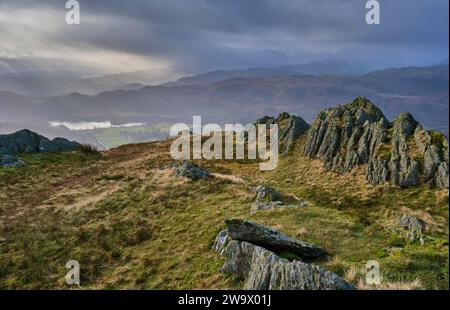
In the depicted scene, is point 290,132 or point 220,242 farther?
point 290,132

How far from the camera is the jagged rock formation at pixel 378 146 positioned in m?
43.5

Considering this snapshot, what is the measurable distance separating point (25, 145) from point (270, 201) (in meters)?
60.8

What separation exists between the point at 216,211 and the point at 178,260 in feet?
29.2

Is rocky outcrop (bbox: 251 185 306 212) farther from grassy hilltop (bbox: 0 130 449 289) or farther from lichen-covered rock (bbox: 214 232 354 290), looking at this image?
lichen-covered rock (bbox: 214 232 354 290)

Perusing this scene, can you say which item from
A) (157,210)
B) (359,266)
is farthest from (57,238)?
(359,266)

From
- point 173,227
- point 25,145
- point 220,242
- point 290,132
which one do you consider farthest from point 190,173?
point 25,145

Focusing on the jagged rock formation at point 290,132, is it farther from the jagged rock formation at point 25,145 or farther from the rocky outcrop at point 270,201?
the jagged rock formation at point 25,145

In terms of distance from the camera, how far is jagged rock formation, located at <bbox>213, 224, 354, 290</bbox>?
1213 cm

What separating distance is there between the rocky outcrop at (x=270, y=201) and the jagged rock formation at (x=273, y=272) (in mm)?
12525

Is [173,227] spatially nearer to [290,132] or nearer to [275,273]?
[275,273]

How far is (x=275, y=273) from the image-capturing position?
A: 42.9 feet

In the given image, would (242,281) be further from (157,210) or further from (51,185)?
(51,185)

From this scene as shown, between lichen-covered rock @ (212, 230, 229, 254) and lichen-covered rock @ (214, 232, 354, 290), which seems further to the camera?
lichen-covered rock @ (212, 230, 229, 254)

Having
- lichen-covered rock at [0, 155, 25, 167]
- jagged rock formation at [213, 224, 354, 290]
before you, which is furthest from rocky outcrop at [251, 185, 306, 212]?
lichen-covered rock at [0, 155, 25, 167]
